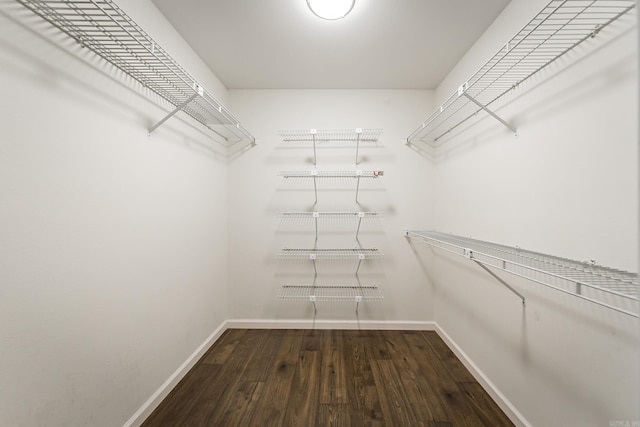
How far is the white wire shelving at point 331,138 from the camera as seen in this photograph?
2469 millimetres

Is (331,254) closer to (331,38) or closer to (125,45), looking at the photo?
(331,38)

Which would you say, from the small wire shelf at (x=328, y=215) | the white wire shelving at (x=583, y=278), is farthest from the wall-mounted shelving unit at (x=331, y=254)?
the white wire shelving at (x=583, y=278)

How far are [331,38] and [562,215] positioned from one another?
173 centimetres

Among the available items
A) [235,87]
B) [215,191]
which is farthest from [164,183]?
[235,87]

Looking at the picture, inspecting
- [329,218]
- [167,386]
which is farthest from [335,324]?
[167,386]

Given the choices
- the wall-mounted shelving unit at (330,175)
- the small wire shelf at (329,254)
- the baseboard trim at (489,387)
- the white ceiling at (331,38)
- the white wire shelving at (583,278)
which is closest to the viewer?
the white wire shelving at (583,278)

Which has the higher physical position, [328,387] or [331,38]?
A: [331,38]

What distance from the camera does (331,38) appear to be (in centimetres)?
176

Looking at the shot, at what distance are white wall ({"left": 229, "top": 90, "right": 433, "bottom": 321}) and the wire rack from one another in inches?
2.8

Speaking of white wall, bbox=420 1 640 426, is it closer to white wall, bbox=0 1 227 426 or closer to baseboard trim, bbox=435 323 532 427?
baseboard trim, bbox=435 323 532 427

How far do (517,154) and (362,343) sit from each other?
74.6 inches

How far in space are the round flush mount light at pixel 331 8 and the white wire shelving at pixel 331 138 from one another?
1.03 meters

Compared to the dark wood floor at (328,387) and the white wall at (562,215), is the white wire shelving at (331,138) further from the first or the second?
the dark wood floor at (328,387)

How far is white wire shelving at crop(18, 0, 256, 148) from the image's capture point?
2.97 feet
